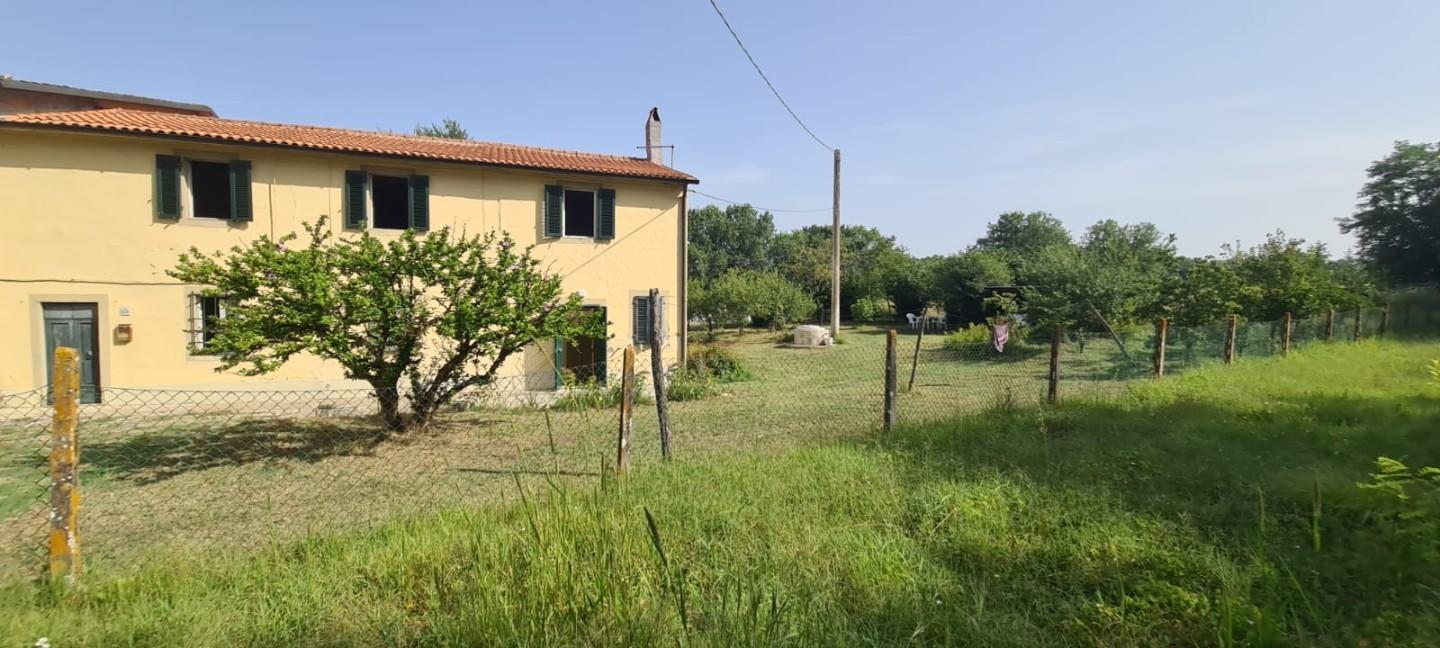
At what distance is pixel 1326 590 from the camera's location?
9.40 feet

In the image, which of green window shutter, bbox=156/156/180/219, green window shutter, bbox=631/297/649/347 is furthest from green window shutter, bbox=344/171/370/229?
green window shutter, bbox=631/297/649/347

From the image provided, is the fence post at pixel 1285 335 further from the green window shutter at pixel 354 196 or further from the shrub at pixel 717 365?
the green window shutter at pixel 354 196

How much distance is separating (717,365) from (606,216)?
14.9ft

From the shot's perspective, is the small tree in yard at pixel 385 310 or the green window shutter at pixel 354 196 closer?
the small tree in yard at pixel 385 310

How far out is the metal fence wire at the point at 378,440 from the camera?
4543mm

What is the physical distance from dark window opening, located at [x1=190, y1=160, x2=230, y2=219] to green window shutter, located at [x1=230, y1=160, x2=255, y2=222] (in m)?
0.32

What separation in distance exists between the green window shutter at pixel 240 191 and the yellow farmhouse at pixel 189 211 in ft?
0.07

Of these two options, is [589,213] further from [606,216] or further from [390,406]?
[390,406]

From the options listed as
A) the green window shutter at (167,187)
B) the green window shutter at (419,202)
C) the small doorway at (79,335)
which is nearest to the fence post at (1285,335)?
the green window shutter at (419,202)

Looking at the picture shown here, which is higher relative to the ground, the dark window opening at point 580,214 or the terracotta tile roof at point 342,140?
the terracotta tile roof at point 342,140

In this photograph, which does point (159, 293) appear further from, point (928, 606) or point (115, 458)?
point (928, 606)

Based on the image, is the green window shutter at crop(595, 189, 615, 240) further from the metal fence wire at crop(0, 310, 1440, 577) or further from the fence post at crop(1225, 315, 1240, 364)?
the fence post at crop(1225, 315, 1240, 364)

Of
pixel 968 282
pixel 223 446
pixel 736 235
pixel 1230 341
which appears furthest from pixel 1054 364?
pixel 736 235

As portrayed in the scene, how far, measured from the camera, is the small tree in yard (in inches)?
265
